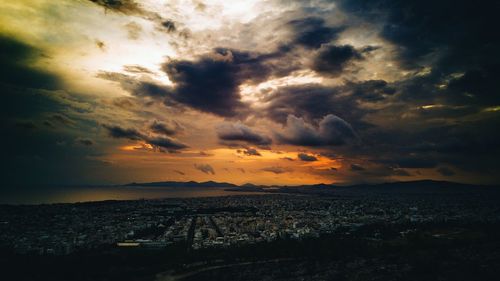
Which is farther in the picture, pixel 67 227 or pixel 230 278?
pixel 67 227

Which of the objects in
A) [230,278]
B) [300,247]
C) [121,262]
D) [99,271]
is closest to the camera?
[230,278]

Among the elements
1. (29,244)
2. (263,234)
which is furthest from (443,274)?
(29,244)

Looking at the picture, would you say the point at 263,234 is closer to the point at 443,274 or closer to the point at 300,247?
the point at 300,247

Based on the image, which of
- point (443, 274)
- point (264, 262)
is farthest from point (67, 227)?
point (443, 274)

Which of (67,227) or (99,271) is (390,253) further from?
(67,227)

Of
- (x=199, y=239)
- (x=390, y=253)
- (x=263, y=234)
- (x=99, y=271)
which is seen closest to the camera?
(x=99, y=271)

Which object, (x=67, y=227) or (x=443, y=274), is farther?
(x=67, y=227)

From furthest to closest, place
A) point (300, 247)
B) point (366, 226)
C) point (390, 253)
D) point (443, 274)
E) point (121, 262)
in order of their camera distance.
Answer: point (366, 226) < point (300, 247) < point (390, 253) < point (121, 262) < point (443, 274)

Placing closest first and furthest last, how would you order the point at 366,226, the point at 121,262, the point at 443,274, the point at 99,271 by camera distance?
1. the point at 443,274
2. the point at 99,271
3. the point at 121,262
4. the point at 366,226

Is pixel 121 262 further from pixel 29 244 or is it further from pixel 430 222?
pixel 430 222
